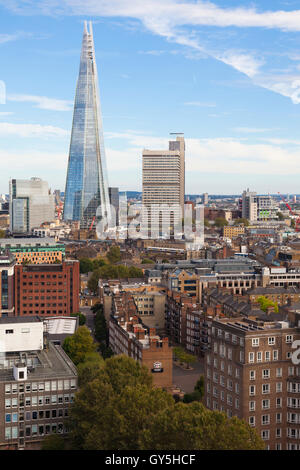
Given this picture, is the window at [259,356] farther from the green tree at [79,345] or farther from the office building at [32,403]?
the green tree at [79,345]

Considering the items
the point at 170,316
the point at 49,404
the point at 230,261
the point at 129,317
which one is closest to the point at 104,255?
the point at 230,261

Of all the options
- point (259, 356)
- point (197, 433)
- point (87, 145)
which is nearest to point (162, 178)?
point (87, 145)

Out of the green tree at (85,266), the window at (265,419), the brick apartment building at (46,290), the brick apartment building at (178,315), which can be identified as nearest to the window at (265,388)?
the window at (265,419)

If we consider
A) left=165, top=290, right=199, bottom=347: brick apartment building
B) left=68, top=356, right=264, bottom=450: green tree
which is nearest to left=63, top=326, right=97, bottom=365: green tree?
left=165, top=290, right=199, bottom=347: brick apartment building

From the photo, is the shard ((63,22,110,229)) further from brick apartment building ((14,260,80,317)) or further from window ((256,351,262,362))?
window ((256,351,262,362))

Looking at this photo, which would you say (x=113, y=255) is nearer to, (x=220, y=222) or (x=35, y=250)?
(x=35, y=250)

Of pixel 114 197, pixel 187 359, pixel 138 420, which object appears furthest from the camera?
pixel 114 197

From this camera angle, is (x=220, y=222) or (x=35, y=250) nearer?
(x=35, y=250)
